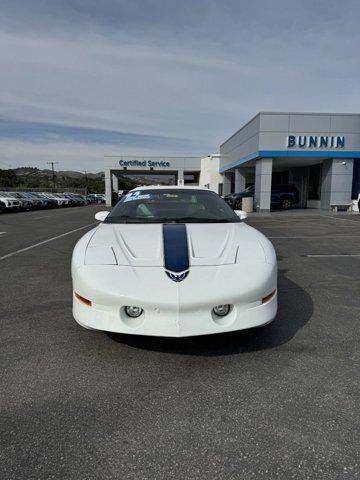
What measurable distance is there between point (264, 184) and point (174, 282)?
1796 centimetres

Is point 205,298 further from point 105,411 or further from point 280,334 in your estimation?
point 280,334

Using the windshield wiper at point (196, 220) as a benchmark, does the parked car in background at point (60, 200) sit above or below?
below

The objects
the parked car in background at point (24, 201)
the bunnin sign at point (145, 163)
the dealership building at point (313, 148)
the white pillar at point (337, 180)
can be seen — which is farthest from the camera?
the bunnin sign at point (145, 163)

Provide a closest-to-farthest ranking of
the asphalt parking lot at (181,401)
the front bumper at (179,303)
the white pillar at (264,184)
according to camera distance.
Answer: the asphalt parking lot at (181,401), the front bumper at (179,303), the white pillar at (264,184)

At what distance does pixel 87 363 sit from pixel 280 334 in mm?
1716

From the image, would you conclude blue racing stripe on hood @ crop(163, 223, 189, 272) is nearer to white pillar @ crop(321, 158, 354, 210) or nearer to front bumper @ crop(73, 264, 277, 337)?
front bumper @ crop(73, 264, 277, 337)

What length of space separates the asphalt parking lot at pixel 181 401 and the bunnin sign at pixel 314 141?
1656 centimetres

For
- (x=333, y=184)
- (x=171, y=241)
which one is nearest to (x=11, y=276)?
(x=171, y=241)

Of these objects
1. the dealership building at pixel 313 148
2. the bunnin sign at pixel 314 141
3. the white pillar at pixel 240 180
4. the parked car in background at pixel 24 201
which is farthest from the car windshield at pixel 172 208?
the white pillar at pixel 240 180

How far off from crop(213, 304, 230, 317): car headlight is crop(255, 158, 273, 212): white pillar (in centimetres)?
1772

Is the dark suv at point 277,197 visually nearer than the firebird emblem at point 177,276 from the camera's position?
No

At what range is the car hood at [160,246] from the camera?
8.46 ft

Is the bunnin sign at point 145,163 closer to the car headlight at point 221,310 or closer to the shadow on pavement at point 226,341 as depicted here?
the shadow on pavement at point 226,341

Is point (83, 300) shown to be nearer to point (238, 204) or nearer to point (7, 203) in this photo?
point (238, 204)
